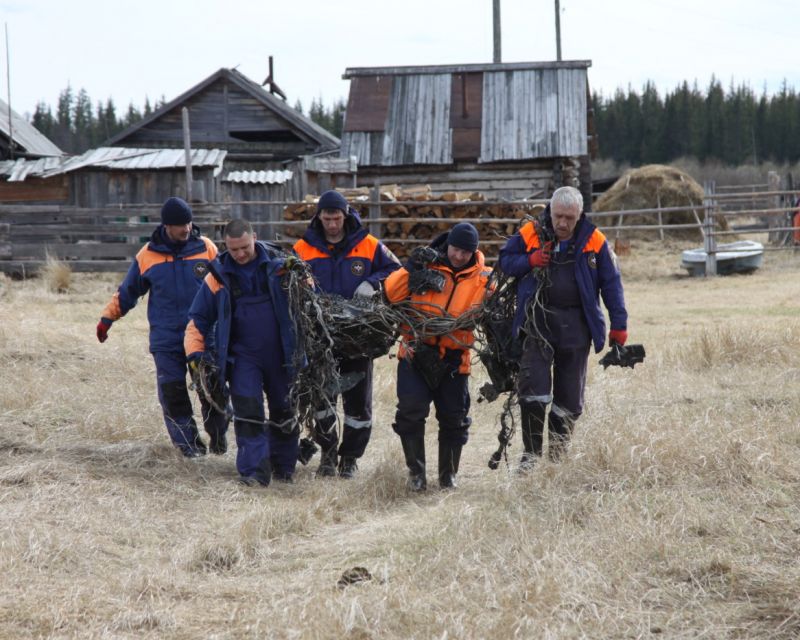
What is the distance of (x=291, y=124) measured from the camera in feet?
85.1

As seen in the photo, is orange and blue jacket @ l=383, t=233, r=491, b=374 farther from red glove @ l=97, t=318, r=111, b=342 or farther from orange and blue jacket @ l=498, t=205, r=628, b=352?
red glove @ l=97, t=318, r=111, b=342

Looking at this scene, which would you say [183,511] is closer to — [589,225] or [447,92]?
[589,225]

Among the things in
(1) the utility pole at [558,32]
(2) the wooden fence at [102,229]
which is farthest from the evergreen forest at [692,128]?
(2) the wooden fence at [102,229]

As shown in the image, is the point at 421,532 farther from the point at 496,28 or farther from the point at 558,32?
the point at 558,32

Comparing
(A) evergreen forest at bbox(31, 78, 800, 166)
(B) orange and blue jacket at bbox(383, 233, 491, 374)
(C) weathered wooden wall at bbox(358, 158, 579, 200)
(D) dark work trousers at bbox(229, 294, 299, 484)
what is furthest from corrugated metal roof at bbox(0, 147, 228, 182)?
(A) evergreen forest at bbox(31, 78, 800, 166)

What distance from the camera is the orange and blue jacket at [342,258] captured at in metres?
7.00

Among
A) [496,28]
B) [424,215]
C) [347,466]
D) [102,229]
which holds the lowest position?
[347,466]

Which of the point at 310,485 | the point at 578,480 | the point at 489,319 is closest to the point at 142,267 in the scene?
the point at 310,485

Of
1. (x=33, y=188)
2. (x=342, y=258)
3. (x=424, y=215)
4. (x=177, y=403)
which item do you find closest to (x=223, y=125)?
(x=33, y=188)

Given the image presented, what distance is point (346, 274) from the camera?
7.01 m

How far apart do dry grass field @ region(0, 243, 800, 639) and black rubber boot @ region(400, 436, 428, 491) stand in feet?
0.30

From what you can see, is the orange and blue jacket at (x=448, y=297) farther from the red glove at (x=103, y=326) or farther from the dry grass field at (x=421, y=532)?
the red glove at (x=103, y=326)

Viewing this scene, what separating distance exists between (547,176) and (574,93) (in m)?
1.91

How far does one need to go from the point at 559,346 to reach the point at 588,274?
18.3 inches
